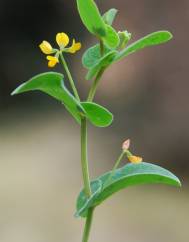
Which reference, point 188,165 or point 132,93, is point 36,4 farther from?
point 188,165

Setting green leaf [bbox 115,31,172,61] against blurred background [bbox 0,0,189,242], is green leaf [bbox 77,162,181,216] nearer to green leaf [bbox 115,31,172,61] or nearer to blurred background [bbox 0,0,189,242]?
green leaf [bbox 115,31,172,61]

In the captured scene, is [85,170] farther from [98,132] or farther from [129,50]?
[98,132]

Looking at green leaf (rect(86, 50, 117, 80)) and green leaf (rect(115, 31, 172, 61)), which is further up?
green leaf (rect(115, 31, 172, 61))

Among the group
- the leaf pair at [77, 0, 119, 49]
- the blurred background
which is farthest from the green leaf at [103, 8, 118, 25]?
the blurred background

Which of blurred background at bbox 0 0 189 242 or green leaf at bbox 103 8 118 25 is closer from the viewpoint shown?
green leaf at bbox 103 8 118 25

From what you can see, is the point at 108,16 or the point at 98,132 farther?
the point at 98,132

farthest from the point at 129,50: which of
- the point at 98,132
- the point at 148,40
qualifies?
the point at 98,132

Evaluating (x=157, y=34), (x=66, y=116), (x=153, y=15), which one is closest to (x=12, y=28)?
(x=66, y=116)
